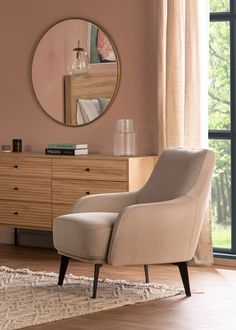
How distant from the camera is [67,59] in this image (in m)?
7.22

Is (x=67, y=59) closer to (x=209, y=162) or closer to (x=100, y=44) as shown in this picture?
(x=100, y=44)

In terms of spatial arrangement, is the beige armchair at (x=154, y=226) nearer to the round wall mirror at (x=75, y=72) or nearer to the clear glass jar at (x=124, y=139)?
the clear glass jar at (x=124, y=139)

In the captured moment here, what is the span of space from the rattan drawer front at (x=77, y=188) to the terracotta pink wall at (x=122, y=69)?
0.44 m

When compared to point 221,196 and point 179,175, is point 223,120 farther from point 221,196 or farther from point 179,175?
point 179,175

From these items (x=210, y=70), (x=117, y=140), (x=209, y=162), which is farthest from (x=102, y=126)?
(x=209, y=162)

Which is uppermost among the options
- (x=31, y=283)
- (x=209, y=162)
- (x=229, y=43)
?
(x=229, y=43)

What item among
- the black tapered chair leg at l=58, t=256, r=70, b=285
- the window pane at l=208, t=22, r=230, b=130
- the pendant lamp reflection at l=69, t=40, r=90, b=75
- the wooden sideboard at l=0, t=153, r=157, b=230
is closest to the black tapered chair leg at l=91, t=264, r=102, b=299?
the black tapered chair leg at l=58, t=256, r=70, b=285

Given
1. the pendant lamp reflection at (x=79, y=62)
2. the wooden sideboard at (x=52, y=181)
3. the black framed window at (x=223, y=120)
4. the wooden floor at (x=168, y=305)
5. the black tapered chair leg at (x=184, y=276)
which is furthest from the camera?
the pendant lamp reflection at (x=79, y=62)

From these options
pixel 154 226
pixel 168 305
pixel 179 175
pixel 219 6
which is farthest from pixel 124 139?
pixel 168 305

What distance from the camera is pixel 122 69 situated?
22.9 ft

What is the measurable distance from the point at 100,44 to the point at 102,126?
634mm

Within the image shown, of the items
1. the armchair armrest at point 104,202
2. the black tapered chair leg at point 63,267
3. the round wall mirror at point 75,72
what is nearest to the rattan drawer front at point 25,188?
the round wall mirror at point 75,72

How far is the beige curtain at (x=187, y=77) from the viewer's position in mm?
6480

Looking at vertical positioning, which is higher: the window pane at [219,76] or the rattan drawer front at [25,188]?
the window pane at [219,76]
